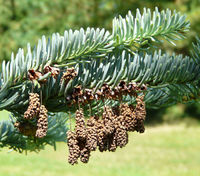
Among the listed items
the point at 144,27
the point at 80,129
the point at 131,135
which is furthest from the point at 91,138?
the point at 131,135

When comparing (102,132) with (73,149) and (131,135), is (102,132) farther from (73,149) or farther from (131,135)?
(131,135)

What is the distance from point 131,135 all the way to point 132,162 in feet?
14.3

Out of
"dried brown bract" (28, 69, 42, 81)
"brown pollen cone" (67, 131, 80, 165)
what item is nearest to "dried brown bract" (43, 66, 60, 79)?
"dried brown bract" (28, 69, 42, 81)

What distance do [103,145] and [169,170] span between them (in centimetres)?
550

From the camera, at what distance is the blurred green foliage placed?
12.2 metres

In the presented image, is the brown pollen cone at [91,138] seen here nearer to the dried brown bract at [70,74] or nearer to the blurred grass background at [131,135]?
the dried brown bract at [70,74]

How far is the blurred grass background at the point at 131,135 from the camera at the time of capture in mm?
6203

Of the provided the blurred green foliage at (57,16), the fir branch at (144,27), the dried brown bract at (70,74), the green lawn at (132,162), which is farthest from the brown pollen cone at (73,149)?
the blurred green foliage at (57,16)

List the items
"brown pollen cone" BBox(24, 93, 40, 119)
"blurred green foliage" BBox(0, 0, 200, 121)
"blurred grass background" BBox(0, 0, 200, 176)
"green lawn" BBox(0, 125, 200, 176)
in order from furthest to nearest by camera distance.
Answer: "blurred green foliage" BBox(0, 0, 200, 121), "blurred grass background" BBox(0, 0, 200, 176), "green lawn" BBox(0, 125, 200, 176), "brown pollen cone" BBox(24, 93, 40, 119)

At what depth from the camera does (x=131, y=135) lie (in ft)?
37.1

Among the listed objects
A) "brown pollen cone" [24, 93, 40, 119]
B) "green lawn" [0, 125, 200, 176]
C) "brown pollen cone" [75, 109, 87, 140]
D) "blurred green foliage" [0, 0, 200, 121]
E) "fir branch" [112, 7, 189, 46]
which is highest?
"blurred green foliage" [0, 0, 200, 121]

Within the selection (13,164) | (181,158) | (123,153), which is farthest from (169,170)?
(13,164)

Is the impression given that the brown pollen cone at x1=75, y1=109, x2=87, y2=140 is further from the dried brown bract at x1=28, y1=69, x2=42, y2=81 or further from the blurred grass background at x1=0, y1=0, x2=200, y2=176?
the blurred grass background at x1=0, y1=0, x2=200, y2=176

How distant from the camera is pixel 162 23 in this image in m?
0.95
